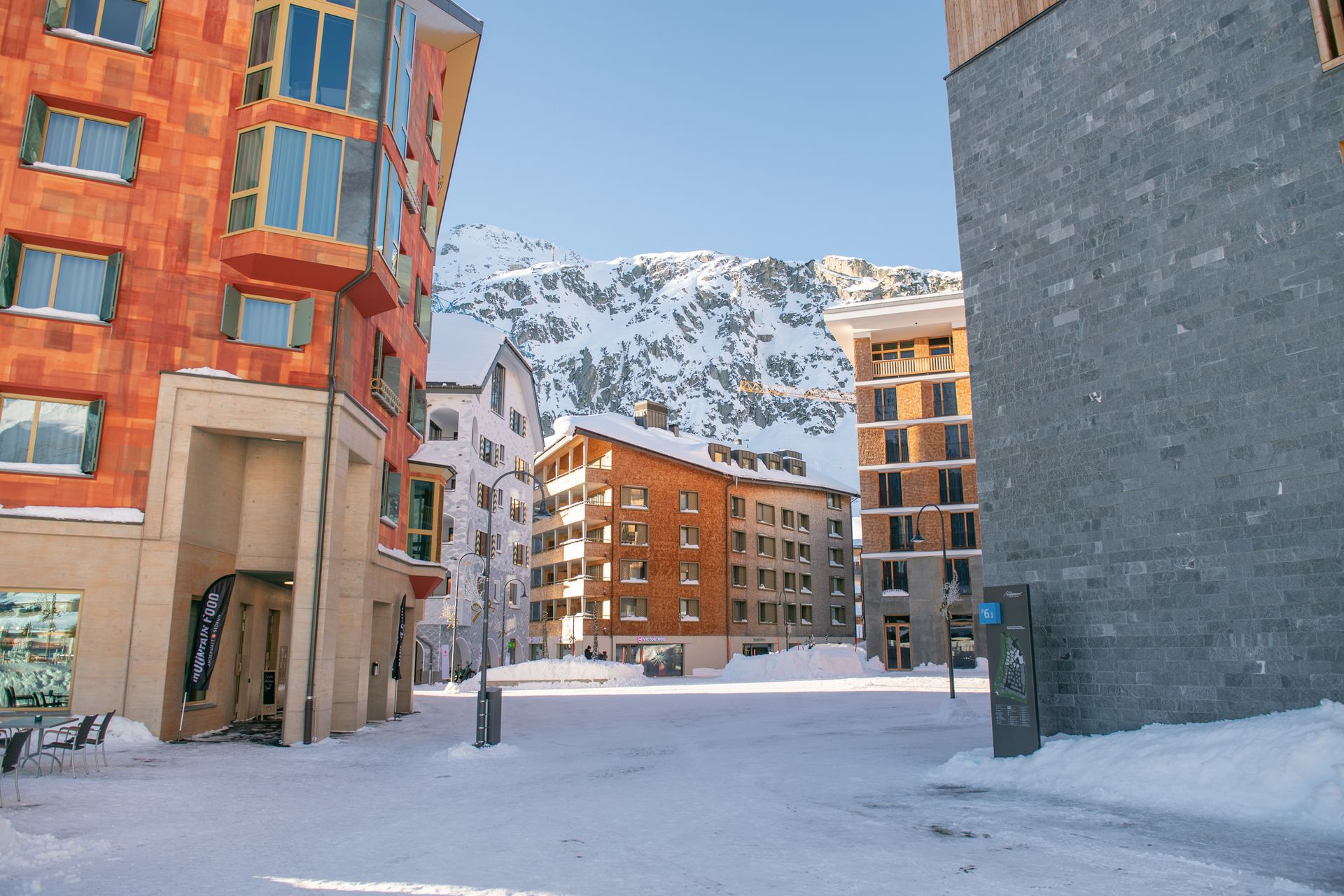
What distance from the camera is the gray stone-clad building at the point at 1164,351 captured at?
13.6 metres

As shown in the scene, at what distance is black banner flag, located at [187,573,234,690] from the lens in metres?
19.4

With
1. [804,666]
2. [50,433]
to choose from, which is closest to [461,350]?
[804,666]

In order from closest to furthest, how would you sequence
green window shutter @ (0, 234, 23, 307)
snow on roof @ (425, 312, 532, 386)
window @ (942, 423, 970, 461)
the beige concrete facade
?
1. the beige concrete facade
2. green window shutter @ (0, 234, 23, 307)
3. snow on roof @ (425, 312, 532, 386)
4. window @ (942, 423, 970, 461)

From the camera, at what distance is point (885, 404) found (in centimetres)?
6328

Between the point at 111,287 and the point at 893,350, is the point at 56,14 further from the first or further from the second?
the point at 893,350

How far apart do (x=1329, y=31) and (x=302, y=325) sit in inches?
773

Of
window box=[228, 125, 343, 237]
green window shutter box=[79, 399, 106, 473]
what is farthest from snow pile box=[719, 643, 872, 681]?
green window shutter box=[79, 399, 106, 473]

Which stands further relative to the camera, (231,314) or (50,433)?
(231,314)

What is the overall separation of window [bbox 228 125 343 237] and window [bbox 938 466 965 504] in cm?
4748

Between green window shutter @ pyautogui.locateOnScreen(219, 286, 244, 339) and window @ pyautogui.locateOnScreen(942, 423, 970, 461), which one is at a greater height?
window @ pyautogui.locateOnScreen(942, 423, 970, 461)

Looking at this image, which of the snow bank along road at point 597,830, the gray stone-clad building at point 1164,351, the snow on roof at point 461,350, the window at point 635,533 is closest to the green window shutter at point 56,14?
the snow bank along road at point 597,830

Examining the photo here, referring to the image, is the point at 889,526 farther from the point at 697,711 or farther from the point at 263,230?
the point at 263,230

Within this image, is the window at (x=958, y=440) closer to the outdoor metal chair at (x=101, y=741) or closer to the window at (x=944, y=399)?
the window at (x=944, y=399)

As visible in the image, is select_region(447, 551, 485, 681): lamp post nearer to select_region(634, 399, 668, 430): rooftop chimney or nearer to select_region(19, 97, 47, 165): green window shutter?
select_region(634, 399, 668, 430): rooftop chimney
